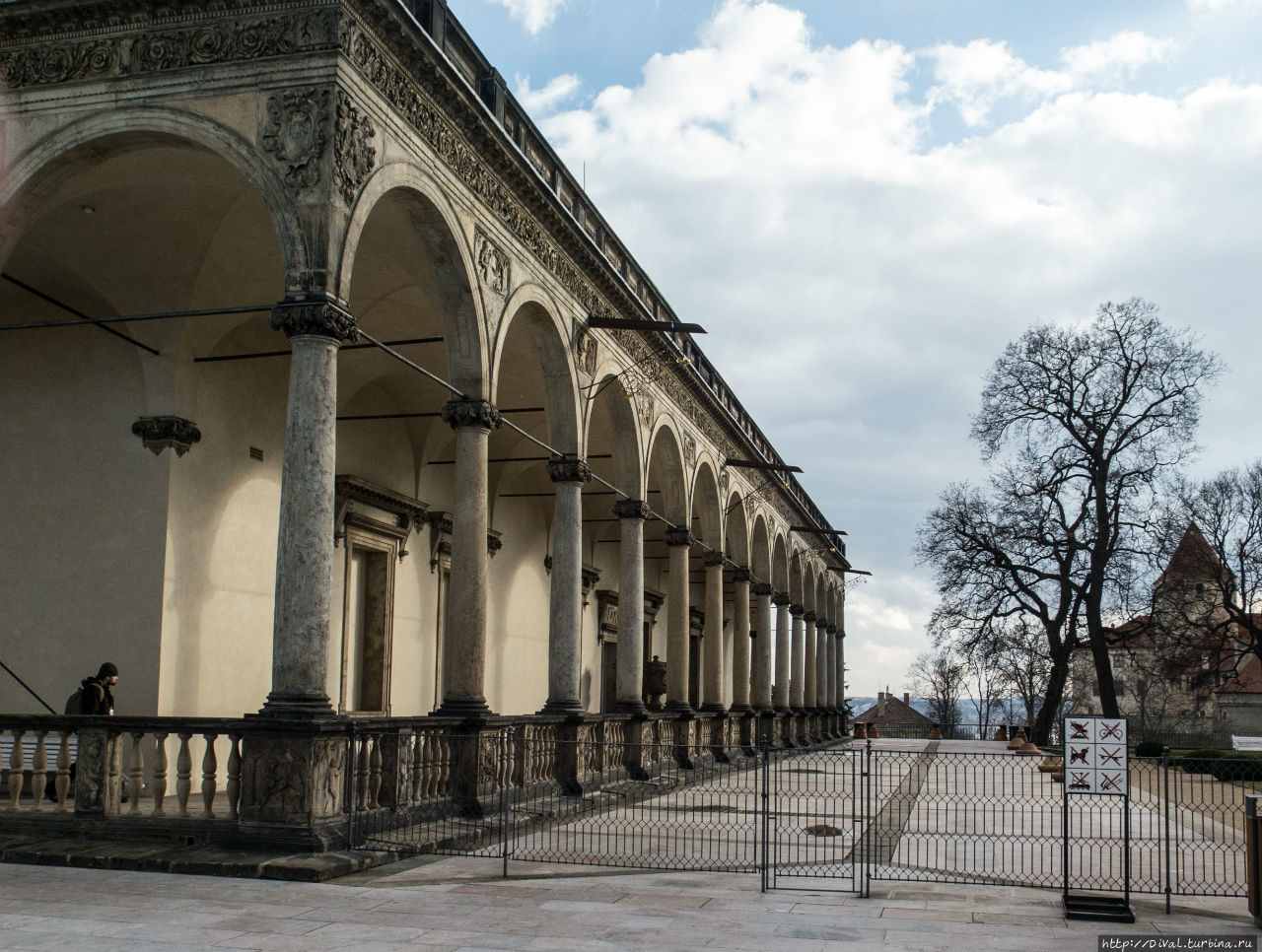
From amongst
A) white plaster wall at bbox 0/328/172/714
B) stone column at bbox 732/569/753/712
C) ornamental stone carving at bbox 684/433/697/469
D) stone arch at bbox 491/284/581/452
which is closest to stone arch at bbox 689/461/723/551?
ornamental stone carving at bbox 684/433/697/469

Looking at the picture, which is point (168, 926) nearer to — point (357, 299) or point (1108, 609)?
point (357, 299)

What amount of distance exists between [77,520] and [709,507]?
16.5 m

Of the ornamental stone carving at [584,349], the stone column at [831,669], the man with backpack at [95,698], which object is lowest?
the stone column at [831,669]

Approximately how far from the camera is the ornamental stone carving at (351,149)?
11664 mm

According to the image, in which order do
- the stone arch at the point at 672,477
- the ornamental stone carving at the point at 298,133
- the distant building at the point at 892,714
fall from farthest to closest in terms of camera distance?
the distant building at the point at 892,714 < the stone arch at the point at 672,477 < the ornamental stone carving at the point at 298,133

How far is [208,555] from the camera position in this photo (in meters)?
16.2

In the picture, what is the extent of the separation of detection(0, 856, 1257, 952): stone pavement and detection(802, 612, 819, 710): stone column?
35.3 meters

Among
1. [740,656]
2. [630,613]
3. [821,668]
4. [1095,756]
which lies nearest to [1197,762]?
[1095,756]

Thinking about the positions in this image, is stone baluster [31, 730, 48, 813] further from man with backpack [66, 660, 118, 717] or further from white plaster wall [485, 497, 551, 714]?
white plaster wall [485, 497, 551, 714]

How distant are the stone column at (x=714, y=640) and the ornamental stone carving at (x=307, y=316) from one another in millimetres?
16307

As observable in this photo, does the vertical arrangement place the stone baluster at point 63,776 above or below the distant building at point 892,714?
above

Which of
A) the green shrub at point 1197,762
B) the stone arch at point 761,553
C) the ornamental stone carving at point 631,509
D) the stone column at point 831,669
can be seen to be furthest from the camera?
the stone column at point 831,669

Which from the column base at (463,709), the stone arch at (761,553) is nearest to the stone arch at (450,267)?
the column base at (463,709)

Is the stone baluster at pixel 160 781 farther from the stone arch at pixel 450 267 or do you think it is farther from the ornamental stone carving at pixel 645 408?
the ornamental stone carving at pixel 645 408
